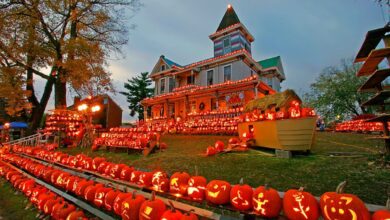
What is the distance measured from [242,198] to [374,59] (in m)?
4.07

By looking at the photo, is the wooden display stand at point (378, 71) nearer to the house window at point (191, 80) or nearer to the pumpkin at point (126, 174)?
the pumpkin at point (126, 174)

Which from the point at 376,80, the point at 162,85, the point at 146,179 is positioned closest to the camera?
the point at 146,179

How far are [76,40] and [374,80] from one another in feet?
50.2

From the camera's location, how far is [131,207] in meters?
2.25

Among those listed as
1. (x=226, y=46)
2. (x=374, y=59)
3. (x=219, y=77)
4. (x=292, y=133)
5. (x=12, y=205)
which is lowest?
(x=12, y=205)

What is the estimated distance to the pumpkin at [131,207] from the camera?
223cm

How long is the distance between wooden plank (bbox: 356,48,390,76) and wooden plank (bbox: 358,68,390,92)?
0.29 m

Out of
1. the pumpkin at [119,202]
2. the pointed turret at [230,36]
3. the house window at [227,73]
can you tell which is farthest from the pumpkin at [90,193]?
the pointed turret at [230,36]

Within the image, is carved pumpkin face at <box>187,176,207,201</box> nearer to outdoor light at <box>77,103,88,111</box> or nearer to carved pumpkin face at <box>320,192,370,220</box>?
carved pumpkin face at <box>320,192,370,220</box>

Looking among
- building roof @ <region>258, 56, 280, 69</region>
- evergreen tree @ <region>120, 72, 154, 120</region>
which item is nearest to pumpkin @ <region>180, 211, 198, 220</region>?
building roof @ <region>258, 56, 280, 69</region>

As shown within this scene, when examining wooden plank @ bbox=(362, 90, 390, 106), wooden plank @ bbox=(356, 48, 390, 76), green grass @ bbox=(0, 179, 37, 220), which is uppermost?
wooden plank @ bbox=(356, 48, 390, 76)

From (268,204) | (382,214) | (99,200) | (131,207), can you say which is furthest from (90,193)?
(382,214)

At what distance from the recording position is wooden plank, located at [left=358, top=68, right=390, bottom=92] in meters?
3.47

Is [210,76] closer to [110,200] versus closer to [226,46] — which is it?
[226,46]
